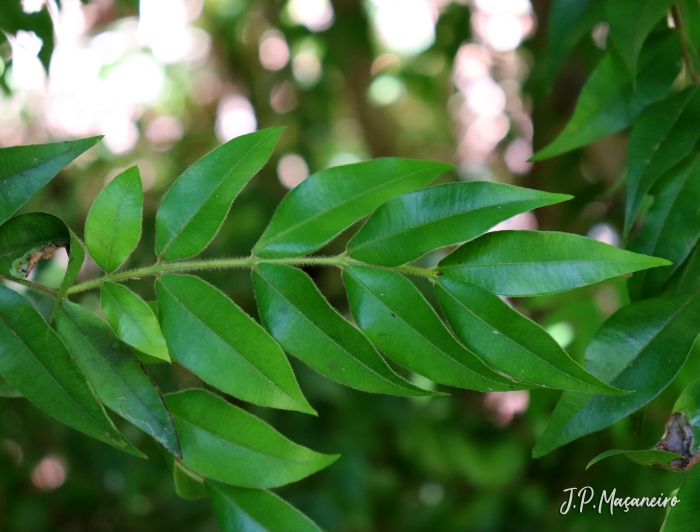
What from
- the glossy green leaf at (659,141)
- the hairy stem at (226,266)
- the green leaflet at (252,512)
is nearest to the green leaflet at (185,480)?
the green leaflet at (252,512)

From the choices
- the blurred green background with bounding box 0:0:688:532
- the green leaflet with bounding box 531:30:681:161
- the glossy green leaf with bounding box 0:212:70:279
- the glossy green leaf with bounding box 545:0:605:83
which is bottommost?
the blurred green background with bounding box 0:0:688:532

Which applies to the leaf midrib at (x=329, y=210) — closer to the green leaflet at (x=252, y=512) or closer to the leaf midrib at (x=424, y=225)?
the leaf midrib at (x=424, y=225)

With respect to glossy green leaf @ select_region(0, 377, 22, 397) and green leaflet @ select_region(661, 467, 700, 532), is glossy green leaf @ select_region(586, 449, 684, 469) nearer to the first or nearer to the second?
green leaflet @ select_region(661, 467, 700, 532)

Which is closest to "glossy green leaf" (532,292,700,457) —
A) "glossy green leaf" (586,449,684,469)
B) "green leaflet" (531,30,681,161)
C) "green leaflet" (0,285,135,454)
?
"glossy green leaf" (586,449,684,469)

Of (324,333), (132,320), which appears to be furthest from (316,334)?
(132,320)

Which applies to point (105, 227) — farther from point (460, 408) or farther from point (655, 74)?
point (460, 408)

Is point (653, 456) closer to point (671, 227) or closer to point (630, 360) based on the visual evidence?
point (630, 360)
